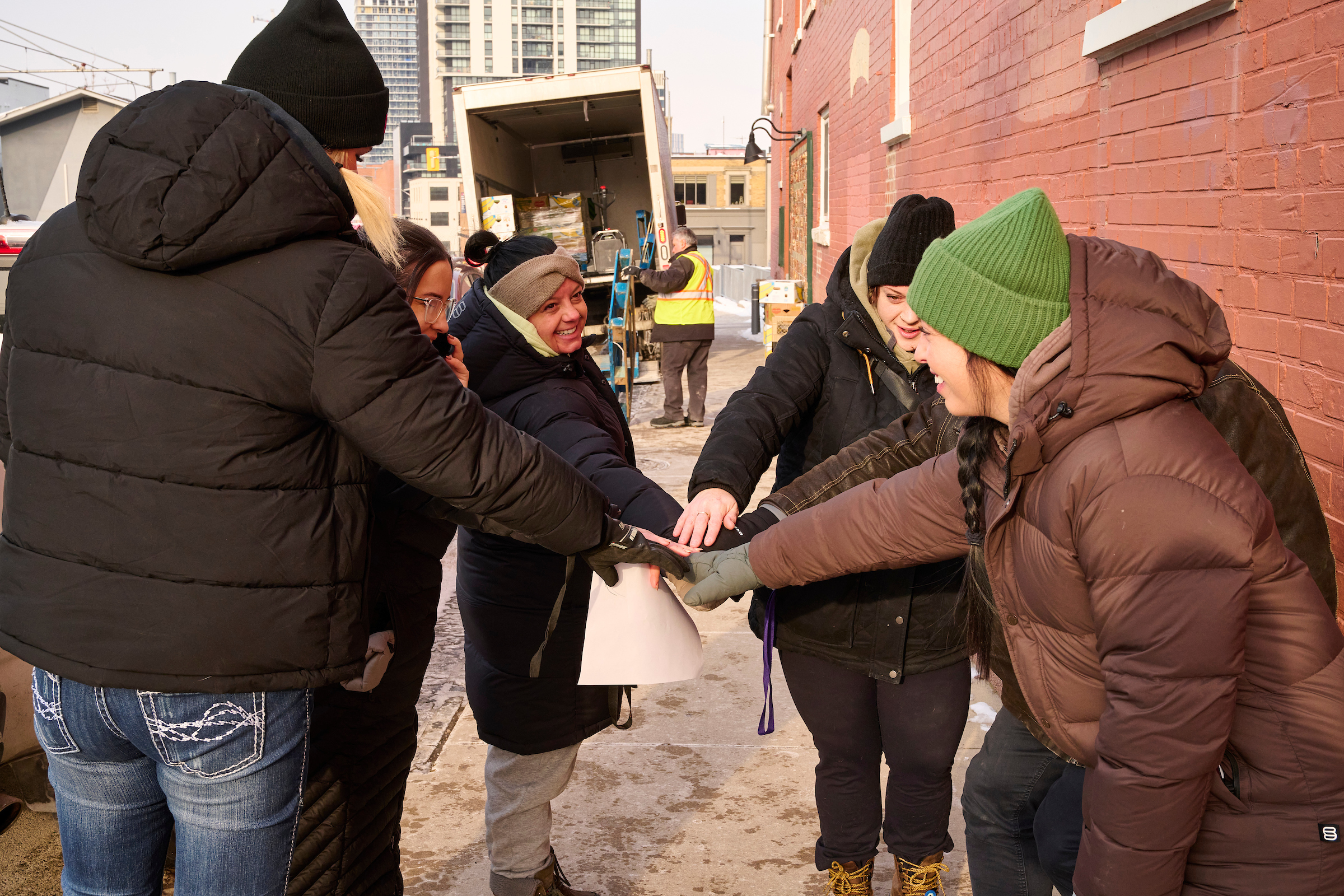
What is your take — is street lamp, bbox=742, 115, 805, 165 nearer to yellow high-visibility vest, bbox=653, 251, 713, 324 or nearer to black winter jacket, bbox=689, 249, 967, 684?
yellow high-visibility vest, bbox=653, 251, 713, 324

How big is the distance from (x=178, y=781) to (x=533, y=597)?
106 centimetres

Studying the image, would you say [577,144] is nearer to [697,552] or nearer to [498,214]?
[498,214]

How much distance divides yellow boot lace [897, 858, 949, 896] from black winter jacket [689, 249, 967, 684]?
0.55 meters

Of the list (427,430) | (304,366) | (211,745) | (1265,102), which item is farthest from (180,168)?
(1265,102)

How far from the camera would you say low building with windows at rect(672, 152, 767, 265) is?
77.4 meters

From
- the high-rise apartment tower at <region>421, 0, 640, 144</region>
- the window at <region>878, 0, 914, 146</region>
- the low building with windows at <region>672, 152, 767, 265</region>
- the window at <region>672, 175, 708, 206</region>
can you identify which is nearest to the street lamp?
the window at <region>878, 0, 914, 146</region>

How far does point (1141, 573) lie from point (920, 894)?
A: 1.67m

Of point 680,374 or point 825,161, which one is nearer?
point 680,374

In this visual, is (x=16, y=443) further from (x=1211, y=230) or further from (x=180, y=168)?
(x=1211, y=230)

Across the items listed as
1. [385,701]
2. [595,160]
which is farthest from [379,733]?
[595,160]

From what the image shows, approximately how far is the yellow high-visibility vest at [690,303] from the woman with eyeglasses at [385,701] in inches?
317

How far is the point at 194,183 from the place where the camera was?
1588 millimetres

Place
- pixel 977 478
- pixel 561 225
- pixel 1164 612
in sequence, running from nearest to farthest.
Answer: pixel 1164 612 → pixel 977 478 → pixel 561 225

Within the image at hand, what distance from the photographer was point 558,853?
328cm
